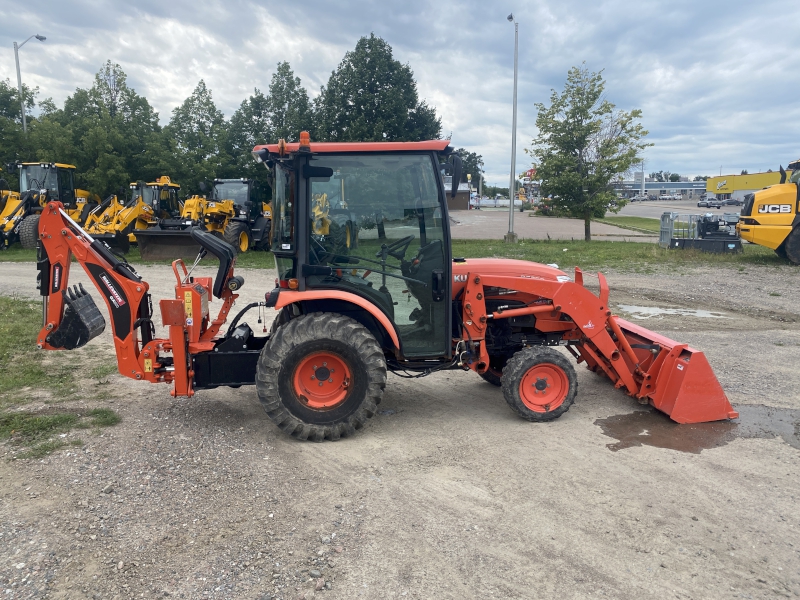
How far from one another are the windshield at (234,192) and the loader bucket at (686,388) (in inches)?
702

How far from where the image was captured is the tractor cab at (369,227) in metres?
4.81

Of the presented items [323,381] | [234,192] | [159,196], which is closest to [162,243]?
[234,192]

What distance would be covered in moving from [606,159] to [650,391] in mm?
18169

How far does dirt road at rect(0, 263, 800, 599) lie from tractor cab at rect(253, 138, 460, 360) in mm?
1189

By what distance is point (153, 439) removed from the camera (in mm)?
4891

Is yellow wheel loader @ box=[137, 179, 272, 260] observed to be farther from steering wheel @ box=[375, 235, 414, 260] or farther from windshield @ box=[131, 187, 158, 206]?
steering wheel @ box=[375, 235, 414, 260]

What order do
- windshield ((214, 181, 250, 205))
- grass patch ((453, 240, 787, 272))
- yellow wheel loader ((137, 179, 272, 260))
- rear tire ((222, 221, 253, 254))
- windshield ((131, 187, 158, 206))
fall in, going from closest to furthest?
grass patch ((453, 240, 787, 272))
yellow wheel loader ((137, 179, 272, 260))
rear tire ((222, 221, 253, 254))
windshield ((131, 187, 158, 206))
windshield ((214, 181, 250, 205))

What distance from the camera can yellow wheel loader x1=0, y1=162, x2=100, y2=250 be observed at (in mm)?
19703

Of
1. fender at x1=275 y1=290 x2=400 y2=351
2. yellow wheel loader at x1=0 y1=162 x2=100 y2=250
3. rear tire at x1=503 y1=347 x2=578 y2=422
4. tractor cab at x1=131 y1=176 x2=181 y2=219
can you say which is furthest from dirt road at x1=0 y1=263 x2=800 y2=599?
yellow wheel loader at x1=0 y1=162 x2=100 y2=250

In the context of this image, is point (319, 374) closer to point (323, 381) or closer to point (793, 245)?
point (323, 381)

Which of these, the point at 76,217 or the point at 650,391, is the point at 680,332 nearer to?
the point at 650,391

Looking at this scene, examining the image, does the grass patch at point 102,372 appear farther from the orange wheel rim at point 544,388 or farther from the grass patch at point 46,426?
the orange wheel rim at point 544,388

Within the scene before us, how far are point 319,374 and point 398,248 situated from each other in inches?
48.6

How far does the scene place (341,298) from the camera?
15.9 feet
